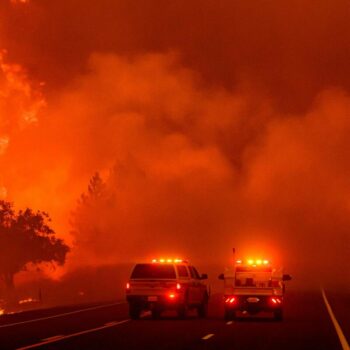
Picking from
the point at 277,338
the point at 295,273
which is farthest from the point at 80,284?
the point at 277,338

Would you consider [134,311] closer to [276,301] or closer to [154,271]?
[154,271]

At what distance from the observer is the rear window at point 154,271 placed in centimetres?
3819

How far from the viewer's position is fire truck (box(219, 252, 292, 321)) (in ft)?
123

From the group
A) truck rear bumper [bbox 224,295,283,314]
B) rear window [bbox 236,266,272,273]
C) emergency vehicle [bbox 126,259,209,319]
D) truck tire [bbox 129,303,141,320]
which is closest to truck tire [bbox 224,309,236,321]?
truck rear bumper [bbox 224,295,283,314]

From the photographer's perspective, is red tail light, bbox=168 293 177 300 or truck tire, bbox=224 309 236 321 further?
red tail light, bbox=168 293 177 300

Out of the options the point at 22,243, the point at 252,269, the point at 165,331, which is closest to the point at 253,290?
the point at 252,269

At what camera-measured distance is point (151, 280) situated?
124ft

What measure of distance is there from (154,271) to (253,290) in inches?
148

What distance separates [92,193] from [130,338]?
167 m

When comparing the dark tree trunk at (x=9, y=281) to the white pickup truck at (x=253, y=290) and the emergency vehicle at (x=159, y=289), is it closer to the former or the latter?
the emergency vehicle at (x=159, y=289)

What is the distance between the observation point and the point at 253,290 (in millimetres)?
37688

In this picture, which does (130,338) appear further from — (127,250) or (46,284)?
(127,250)

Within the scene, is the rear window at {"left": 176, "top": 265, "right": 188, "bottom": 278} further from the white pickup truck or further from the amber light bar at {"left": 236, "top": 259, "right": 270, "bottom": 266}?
the amber light bar at {"left": 236, "top": 259, "right": 270, "bottom": 266}

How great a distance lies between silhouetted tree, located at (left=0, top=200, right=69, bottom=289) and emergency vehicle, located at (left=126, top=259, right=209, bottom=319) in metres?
58.2
